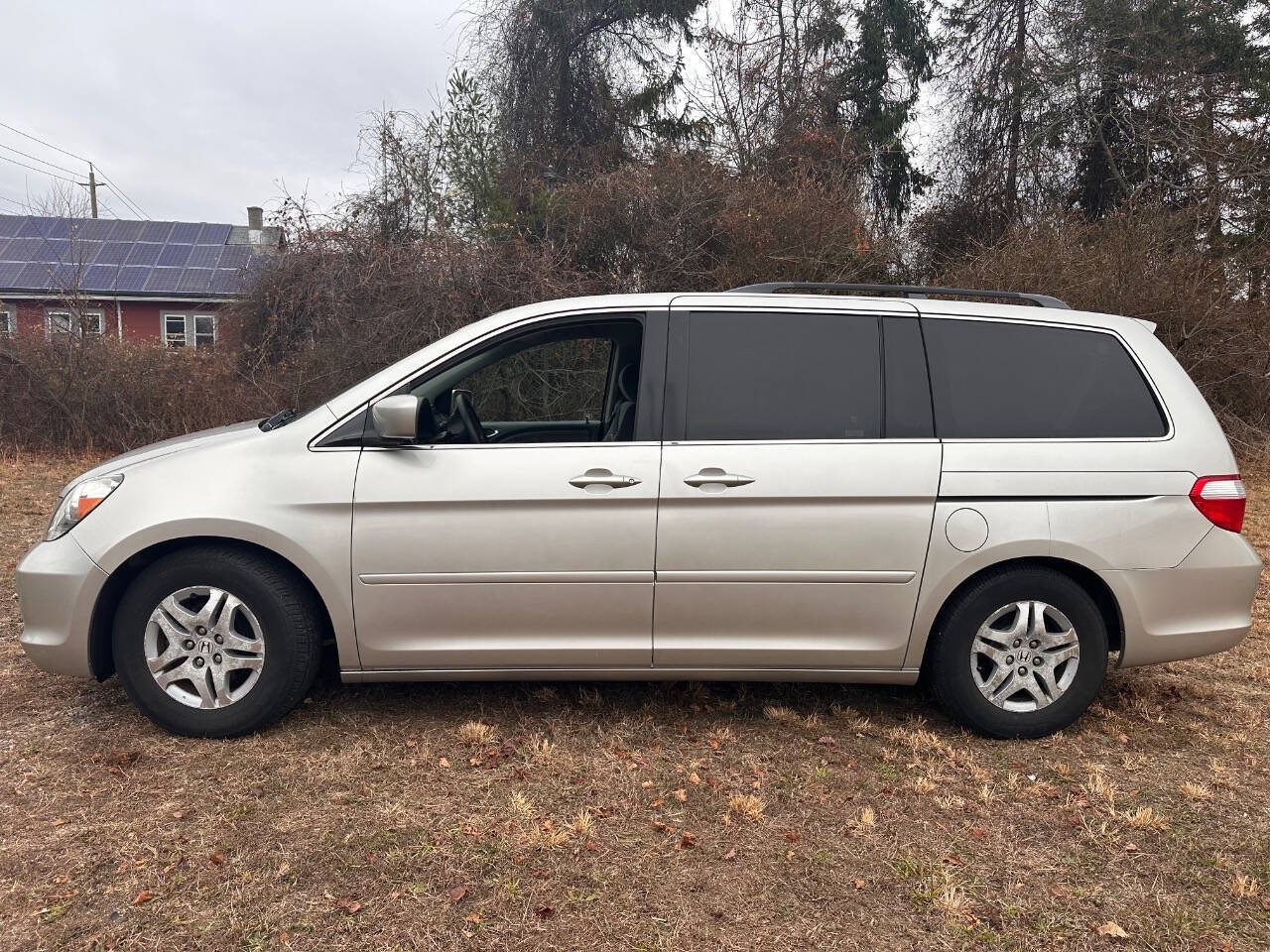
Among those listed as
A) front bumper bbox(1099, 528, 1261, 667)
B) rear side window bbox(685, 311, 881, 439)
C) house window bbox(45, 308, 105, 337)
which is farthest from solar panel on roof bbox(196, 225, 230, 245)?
front bumper bbox(1099, 528, 1261, 667)

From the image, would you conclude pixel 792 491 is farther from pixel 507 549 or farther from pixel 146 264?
pixel 146 264

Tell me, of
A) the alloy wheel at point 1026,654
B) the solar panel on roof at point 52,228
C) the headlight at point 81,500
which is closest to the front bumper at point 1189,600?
the alloy wheel at point 1026,654

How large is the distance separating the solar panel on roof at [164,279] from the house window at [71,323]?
16.2 meters

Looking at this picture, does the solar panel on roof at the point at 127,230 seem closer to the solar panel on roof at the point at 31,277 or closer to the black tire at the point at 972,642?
the solar panel on roof at the point at 31,277

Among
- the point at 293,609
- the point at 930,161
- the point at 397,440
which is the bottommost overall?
the point at 293,609

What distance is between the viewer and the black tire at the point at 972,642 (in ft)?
11.8

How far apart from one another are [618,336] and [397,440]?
3.78 feet

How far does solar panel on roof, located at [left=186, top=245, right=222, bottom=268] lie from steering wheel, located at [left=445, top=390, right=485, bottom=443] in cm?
2790

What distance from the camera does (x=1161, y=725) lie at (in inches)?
156

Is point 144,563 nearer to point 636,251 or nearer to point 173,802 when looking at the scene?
point 173,802

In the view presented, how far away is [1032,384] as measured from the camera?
12.0ft

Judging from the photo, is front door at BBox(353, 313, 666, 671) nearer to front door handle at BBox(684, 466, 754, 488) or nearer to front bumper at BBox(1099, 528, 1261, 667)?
front door handle at BBox(684, 466, 754, 488)

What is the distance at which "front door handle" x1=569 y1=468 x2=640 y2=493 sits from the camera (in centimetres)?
347

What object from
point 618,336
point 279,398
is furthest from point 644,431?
point 279,398
